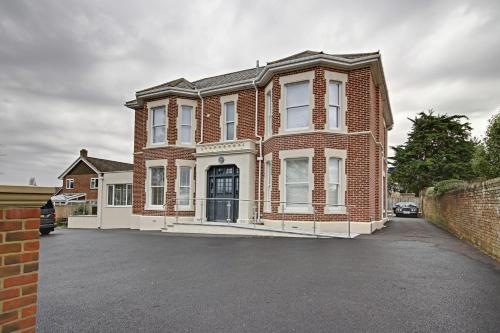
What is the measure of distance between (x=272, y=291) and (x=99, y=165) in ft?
123

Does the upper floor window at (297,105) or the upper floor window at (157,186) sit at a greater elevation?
the upper floor window at (297,105)

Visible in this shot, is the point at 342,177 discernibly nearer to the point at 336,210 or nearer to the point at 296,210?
the point at 336,210

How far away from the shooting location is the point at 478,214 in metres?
9.84

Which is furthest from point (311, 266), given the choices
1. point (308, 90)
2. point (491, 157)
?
point (491, 157)

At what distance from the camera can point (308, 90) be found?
14445 mm

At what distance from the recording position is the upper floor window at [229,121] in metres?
17.5

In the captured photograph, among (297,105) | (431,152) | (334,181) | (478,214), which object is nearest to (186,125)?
(297,105)

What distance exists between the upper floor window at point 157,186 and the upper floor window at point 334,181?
8.73 meters

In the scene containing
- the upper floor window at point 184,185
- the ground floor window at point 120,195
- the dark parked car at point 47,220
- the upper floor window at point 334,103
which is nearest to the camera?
the upper floor window at point 334,103

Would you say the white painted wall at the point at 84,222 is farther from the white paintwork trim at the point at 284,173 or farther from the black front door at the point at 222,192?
the white paintwork trim at the point at 284,173

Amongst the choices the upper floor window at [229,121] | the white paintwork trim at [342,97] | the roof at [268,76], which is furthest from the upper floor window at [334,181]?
the upper floor window at [229,121]

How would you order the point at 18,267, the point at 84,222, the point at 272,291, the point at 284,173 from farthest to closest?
the point at 84,222 → the point at 284,173 → the point at 272,291 → the point at 18,267

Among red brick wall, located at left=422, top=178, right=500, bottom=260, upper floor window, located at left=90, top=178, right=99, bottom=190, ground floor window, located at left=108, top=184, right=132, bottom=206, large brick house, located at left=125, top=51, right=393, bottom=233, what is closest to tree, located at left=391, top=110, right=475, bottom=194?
large brick house, located at left=125, top=51, right=393, bottom=233

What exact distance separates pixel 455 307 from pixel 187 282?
13.2 feet
